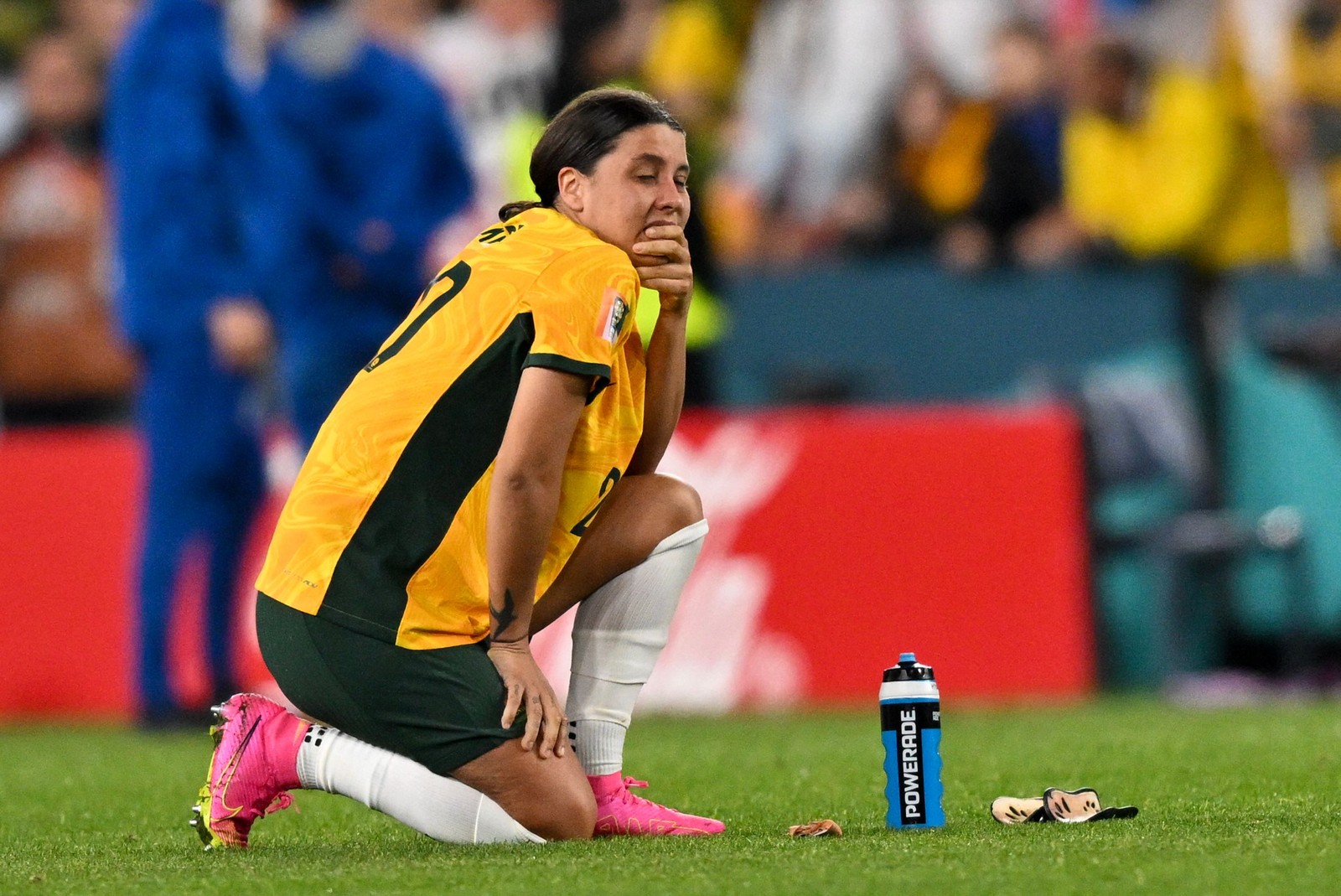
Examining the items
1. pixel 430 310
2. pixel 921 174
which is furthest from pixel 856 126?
pixel 430 310

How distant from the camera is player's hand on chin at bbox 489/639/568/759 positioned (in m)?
3.89

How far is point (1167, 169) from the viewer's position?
9.68 meters

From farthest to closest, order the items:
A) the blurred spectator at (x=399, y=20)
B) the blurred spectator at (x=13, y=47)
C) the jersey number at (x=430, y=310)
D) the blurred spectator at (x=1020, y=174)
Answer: the blurred spectator at (x=13, y=47) → the blurred spectator at (x=399, y=20) → the blurred spectator at (x=1020, y=174) → the jersey number at (x=430, y=310)

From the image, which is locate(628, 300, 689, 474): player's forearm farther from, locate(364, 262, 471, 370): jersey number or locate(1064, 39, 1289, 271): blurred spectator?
locate(1064, 39, 1289, 271): blurred spectator

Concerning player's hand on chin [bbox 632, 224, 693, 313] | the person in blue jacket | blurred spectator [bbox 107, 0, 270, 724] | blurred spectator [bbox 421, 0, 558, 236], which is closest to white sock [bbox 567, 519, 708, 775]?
player's hand on chin [bbox 632, 224, 693, 313]

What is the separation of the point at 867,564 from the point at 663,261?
442 cm

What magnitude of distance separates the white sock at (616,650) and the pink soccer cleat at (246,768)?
58 centimetres

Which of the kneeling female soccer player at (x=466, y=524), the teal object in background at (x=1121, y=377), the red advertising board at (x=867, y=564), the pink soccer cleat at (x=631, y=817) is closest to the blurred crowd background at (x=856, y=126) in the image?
the teal object in background at (x=1121, y=377)

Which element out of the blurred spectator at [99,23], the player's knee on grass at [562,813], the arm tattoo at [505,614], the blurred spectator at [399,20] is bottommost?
the player's knee on grass at [562,813]

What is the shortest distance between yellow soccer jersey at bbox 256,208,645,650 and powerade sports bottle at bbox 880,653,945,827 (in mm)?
806

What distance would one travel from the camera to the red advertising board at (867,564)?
8281 mm

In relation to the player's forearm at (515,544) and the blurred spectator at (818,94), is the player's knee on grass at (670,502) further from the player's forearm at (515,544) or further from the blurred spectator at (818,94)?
the blurred spectator at (818,94)

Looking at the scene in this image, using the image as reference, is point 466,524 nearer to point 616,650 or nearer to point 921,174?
point 616,650

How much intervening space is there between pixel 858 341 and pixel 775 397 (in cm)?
47
